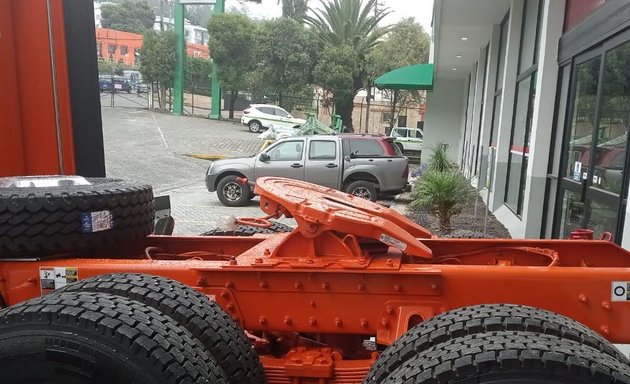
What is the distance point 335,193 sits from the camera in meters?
3.18

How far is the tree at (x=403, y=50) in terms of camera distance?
4356 cm

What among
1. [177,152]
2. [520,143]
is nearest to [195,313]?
[520,143]

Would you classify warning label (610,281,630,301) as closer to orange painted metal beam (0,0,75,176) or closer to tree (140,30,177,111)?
orange painted metal beam (0,0,75,176)

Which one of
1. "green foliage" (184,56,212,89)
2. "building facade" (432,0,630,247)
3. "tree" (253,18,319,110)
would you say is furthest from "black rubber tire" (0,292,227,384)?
"green foliage" (184,56,212,89)

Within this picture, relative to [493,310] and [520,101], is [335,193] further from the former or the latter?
[520,101]

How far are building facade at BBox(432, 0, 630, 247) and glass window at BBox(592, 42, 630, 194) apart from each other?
0.4 inches

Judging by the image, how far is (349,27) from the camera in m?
41.6

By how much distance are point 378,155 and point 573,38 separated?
745 centimetres

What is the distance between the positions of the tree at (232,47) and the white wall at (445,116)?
15964 mm

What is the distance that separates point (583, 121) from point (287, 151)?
333 inches

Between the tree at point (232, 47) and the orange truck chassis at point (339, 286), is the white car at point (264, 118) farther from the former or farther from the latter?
the orange truck chassis at point (339, 286)

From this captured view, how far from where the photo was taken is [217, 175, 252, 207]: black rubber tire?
43.2 feet

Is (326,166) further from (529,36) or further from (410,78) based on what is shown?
(410,78)

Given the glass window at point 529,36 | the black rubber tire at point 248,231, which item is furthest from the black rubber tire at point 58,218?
the glass window at point 529,36
